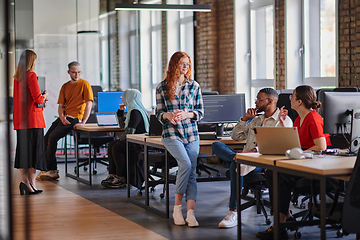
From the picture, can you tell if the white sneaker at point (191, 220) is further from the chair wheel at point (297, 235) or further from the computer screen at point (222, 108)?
the computer screen at point (222, 108)

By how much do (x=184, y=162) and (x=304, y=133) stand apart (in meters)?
1.00

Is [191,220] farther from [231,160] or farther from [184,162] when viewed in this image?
[231,160]

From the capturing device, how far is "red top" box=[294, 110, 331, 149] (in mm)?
3371

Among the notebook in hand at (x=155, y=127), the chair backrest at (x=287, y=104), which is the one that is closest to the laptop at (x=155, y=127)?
the notebook in hand at (x=155, y=127)

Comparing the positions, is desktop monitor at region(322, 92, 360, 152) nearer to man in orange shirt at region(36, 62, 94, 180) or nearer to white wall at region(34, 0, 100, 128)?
man in orange shirt at region(36, 62, 94, 180)

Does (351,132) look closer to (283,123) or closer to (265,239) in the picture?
(283,123)

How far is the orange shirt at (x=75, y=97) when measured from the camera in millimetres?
6242

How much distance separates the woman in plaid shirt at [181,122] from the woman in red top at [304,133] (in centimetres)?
74

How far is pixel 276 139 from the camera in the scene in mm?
3074

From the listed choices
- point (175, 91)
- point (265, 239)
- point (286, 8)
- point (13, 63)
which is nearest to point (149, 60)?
point (286, 8)

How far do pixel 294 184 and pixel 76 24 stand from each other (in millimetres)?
6067

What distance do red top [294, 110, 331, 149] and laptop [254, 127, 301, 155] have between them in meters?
0.39

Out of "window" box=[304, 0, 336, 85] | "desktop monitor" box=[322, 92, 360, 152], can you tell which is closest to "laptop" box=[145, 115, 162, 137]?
"desktop monitor" box=[322, 92, 360, 152]

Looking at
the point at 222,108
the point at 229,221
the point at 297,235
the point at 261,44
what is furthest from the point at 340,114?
the point at 261,44
